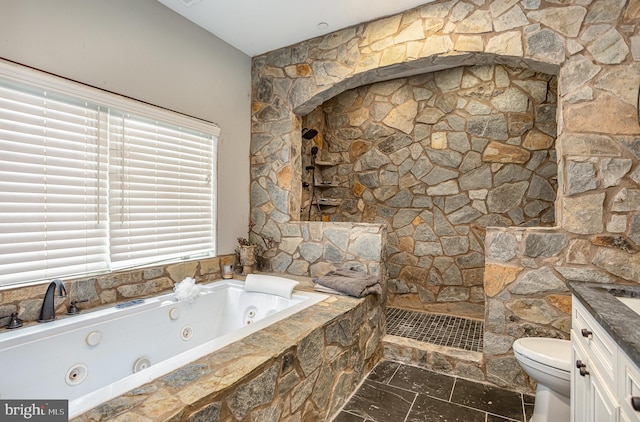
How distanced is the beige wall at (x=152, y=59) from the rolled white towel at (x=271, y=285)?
0.59 m

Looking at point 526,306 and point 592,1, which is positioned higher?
point 592,1

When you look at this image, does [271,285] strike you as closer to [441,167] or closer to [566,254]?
[566,254]

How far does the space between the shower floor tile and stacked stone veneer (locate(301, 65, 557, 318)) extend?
0.19m

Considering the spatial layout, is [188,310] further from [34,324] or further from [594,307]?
[594,307]

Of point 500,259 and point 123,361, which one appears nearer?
point 123,361

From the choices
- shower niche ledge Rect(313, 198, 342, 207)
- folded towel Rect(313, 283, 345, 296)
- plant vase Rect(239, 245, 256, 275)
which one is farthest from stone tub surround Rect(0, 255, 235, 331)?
shower niche ledge Rect(313, 198, 342, 207)

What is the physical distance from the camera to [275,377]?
4.51 feet

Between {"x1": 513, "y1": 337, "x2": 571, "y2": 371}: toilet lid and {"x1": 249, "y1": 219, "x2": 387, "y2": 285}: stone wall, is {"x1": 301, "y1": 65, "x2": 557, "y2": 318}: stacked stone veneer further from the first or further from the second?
{"x1": 513, "y1": 337, "x2": 571, "y2": 371}: toilet lid

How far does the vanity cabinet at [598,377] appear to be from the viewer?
0.91 meters

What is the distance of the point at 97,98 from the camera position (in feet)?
A: 6.43

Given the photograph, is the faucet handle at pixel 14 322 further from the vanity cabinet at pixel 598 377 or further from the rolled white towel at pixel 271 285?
the vanity cabinet at pixel 598 377

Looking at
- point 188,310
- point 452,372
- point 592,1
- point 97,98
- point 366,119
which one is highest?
point 592,1

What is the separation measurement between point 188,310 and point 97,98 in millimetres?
1545

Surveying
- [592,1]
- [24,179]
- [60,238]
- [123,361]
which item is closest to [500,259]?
[592,1]
